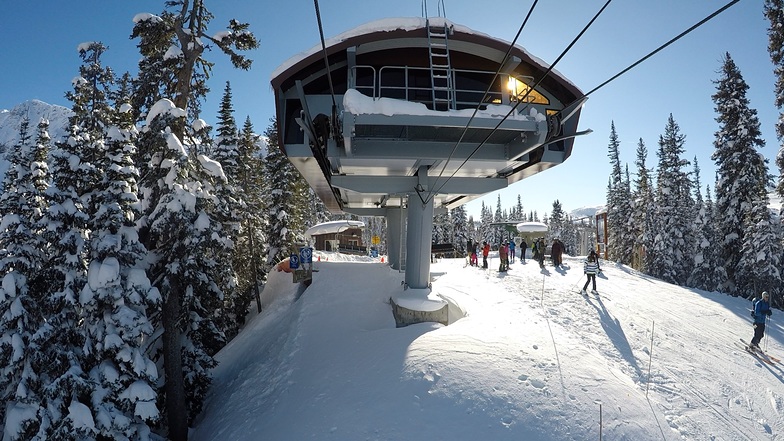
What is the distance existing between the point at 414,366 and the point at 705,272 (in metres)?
34.0

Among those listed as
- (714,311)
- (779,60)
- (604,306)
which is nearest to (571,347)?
(604,306)

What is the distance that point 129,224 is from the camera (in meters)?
9.75

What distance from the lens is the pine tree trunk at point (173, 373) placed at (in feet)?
34.8

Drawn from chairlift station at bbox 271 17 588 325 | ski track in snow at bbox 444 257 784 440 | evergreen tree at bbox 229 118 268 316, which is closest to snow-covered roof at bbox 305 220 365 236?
evergreen tree at bbox 229 118 268 316

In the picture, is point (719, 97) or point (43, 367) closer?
point (43, 367)

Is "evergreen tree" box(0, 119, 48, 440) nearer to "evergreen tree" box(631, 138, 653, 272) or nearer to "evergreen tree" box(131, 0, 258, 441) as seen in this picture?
"evergreen tree" box(131, 0, 258, 441)

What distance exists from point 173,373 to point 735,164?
32300 millimetres

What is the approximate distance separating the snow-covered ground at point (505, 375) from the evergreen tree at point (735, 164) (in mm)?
12088

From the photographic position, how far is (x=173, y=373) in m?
10.8

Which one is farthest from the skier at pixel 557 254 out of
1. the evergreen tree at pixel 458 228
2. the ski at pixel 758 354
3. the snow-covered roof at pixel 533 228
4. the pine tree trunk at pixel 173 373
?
the evergreen tree at pixel 458 228

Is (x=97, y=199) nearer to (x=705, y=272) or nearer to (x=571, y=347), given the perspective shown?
(x=571, y=347)

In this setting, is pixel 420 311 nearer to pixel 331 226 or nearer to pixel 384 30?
pixel 384 30

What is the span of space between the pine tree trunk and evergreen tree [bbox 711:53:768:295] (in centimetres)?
3118

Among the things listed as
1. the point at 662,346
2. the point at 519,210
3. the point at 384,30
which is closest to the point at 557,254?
the point at 662,346
